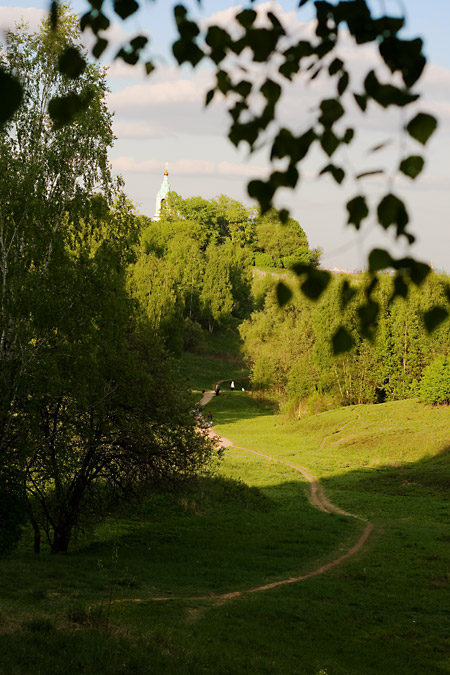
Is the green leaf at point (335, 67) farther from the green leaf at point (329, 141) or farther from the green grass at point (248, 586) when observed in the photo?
the green grass at point (248, 586)

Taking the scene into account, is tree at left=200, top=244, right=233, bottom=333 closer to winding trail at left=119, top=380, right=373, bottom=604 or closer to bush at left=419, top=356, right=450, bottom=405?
bush at left=419, top=356, right=450, bottom=405

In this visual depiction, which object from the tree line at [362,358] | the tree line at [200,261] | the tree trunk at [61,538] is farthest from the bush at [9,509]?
the tree line at [362,358]

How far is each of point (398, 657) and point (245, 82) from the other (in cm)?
1339

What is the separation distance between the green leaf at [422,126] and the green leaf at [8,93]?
1.73 m

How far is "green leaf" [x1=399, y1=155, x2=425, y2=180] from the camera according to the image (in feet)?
11.0

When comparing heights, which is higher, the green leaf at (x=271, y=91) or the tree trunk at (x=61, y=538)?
the green leaf at (x=271, y=91)

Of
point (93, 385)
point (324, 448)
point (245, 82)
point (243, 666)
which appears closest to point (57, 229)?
point (93, 385)

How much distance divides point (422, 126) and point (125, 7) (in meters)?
1.73

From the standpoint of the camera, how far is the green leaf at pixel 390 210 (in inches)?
130

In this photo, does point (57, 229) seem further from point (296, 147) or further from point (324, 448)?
point (324, 448)

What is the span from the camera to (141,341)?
23.1 meters

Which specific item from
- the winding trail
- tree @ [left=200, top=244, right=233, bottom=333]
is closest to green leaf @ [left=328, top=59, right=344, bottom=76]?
the winding trail

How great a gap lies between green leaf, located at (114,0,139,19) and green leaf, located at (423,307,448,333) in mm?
2239

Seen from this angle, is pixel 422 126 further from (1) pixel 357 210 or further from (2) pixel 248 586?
(2) pixel 248 586
